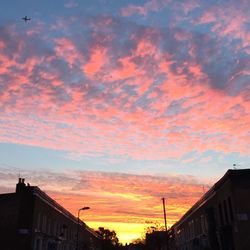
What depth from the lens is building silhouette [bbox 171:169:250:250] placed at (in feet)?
114

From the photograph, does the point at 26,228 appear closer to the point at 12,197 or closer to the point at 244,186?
the point at 12,197

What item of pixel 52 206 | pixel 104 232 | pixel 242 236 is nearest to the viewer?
pixel 242 236

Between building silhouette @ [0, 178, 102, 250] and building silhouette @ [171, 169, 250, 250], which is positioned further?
building silhouette @ [0, 178, 102, 250]

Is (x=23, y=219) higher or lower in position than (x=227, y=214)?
higher

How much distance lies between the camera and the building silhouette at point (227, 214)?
34.6m

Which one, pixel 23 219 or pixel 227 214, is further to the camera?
pixel 23 219

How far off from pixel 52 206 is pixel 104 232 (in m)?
153

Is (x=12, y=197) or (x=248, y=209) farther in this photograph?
(x=12, y=197)

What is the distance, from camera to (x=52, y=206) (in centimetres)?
5184

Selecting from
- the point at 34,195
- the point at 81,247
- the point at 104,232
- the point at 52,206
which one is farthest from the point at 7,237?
the point at 104,232

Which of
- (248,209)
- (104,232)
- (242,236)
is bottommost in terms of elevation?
(242,236)

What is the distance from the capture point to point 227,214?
129ft

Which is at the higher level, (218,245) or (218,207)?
(218,207)

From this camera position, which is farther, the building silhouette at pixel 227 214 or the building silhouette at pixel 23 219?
the building silhouette at pixel 23 219
